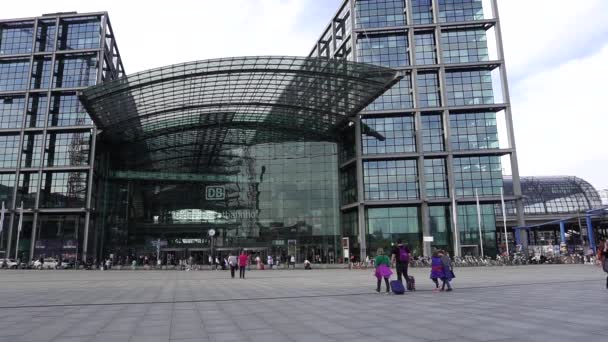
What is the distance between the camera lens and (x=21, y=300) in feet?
42.8

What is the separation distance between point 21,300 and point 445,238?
4473 centimetres

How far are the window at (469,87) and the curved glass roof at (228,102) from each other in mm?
11664

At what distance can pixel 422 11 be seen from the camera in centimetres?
5512

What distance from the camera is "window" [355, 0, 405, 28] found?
A: 180 feet

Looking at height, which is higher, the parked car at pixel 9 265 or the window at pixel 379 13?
the window at pixel 379 13

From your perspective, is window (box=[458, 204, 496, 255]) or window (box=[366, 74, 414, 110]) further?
window (box=[366, 74, 414, 110])

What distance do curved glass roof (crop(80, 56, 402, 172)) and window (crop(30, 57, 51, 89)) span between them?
10.5 metres

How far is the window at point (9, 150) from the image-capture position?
54625 mm

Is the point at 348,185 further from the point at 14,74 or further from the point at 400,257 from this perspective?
the point at 14,74

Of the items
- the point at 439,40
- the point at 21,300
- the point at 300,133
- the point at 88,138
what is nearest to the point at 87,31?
the point at 88,138

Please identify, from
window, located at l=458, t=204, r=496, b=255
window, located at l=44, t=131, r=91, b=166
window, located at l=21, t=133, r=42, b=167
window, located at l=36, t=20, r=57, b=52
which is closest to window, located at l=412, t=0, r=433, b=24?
window, located at l=458, t=204, r=496, b=255

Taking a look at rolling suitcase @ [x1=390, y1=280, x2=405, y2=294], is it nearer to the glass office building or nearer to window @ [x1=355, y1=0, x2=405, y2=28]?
the glass office building

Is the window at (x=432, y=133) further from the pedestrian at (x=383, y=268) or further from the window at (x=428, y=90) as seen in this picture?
the pedestrian at (x=383, y=268)

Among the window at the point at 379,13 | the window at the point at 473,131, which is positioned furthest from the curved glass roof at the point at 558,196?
the window at the point at 379,13
